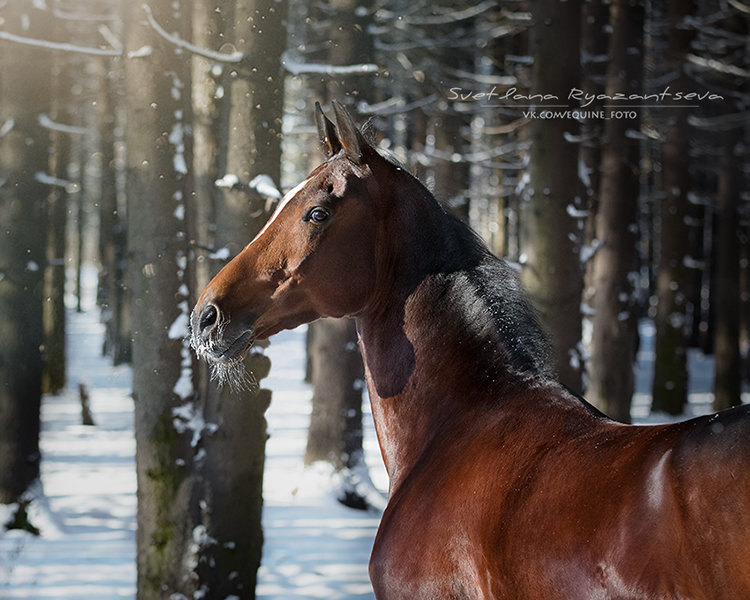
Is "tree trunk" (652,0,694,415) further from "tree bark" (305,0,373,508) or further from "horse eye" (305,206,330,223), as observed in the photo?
"horse eye" (305,206,330,223)

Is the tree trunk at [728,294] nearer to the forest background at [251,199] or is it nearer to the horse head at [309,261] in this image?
the forest background at [251,199]

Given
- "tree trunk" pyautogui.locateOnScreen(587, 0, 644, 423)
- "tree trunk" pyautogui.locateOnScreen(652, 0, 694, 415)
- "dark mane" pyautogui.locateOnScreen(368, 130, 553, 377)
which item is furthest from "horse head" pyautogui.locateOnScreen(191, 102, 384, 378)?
"tree trunk" pyautogui.locateOnScreen(652, 0, 694, 415)

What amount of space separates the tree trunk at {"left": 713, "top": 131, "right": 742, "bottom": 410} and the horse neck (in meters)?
11.8

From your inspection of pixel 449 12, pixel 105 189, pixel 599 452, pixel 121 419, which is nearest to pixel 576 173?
pixel 599 452

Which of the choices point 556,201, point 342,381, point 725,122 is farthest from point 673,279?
point 342,381

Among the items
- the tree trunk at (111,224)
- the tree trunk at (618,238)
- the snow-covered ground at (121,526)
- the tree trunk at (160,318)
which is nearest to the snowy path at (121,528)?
the snow-covered ground at (121,526)

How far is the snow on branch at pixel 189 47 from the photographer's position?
4934mm

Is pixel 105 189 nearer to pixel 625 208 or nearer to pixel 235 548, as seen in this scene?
pixel 625 208

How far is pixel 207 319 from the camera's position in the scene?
315 centimetres

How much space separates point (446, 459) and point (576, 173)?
16.1 feet

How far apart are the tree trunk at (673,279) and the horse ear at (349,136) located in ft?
37.3

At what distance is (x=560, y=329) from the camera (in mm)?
7344

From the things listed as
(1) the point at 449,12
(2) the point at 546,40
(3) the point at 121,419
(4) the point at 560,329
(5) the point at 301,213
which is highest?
(1) the point at 449,12

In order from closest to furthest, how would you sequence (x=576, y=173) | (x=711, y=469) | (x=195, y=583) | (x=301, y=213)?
(x=711, y=469) < (x=301, y=213) < (x=195, y=583) < (x=576, y=173)
